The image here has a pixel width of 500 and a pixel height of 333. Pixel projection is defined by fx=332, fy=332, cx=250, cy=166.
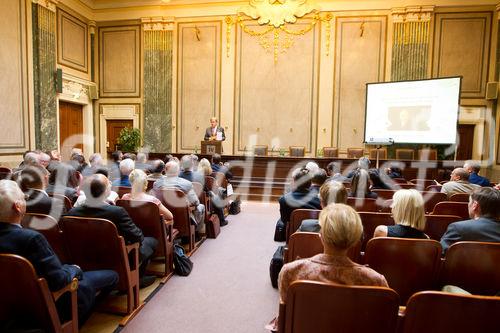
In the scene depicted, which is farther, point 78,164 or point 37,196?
point 78,164

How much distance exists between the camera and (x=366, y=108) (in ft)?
27.2

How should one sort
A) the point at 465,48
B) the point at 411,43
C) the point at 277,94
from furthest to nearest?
the point at 277,94
the point at 411,43
the point at 465,48

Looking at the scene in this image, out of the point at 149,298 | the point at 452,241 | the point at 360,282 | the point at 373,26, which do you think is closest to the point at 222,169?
the point at 149,298

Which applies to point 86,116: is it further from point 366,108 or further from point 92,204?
point 92,204

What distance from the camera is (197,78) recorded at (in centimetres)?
924

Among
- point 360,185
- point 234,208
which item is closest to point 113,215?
point 360,185

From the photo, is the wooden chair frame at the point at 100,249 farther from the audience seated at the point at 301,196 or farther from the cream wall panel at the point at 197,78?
the cream wall panel at the point at 197,78

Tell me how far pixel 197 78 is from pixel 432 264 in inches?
333

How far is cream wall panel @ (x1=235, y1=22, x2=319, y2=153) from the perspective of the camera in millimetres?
8781

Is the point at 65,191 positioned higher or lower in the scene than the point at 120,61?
lower

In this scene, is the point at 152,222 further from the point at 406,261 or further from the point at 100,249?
the point at 406,261

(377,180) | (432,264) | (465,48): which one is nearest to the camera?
(432,264)

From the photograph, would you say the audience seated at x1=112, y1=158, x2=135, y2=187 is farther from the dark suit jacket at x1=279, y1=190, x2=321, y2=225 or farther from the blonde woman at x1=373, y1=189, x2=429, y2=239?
the blonde woman at x1=373, y1=189, x2=429, y2=239

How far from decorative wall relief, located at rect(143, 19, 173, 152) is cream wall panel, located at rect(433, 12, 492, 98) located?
693 centimetres
